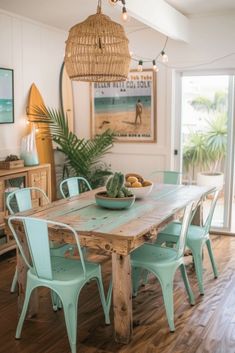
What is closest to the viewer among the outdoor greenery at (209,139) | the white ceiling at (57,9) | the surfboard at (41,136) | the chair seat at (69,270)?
the chair seat at (69,270)

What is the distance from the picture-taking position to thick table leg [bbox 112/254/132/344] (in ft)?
8.60

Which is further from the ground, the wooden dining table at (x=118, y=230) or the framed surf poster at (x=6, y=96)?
the framed surf poster at (x=6, y=96)

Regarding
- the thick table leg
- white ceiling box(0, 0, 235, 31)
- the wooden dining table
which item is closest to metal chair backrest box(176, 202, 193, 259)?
the wooden dining table

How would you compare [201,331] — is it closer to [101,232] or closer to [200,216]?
[101,232]

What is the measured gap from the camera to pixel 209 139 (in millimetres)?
5285

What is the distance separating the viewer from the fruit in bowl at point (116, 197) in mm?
3131

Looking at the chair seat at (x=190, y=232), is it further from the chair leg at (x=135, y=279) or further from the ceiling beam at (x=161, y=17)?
the ceiling beam at (x=161, y=17)

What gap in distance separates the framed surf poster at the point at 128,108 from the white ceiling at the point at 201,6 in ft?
2.86

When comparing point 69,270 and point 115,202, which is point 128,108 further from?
point 69,270

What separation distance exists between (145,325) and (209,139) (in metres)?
2.91

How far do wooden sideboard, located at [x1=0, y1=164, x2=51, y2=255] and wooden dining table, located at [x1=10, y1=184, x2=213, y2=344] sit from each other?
3.18 ft

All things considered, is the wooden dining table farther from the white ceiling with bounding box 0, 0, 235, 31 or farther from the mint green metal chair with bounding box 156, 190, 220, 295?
the white ceiling with bounding box 0, 0, 235, 31

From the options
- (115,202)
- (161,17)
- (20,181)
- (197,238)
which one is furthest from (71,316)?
(161,17)

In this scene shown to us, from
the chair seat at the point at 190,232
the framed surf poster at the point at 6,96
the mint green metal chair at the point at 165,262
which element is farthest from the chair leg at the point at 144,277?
the framed surf poster at the point at 6,96
